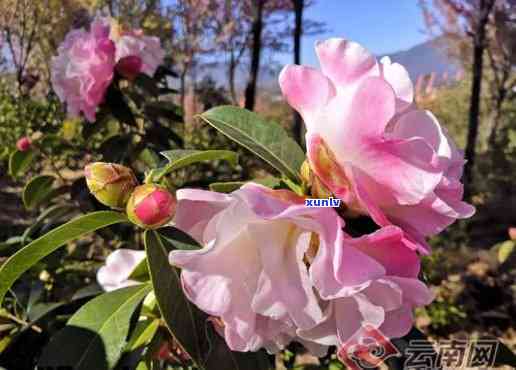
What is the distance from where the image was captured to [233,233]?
40cm

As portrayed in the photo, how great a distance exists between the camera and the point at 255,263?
1.42 feet

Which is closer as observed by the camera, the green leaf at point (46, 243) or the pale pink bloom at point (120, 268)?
the green leaf at point (46, 243)

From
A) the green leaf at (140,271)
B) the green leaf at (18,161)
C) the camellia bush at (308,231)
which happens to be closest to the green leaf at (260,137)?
the camellia bush at (308,231)

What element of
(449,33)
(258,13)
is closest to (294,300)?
(258,13)

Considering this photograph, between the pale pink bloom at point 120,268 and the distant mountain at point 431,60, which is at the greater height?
the distant mountain at point 431,60

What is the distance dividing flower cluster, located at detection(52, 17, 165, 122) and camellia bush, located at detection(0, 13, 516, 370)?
0.68 m

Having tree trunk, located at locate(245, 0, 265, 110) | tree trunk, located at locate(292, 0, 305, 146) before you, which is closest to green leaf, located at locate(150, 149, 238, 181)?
tree trunk, located at locate(245, 0, 265, 110)

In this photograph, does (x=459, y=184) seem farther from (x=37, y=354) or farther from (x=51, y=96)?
(x=51, y=96)

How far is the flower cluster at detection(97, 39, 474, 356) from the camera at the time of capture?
0.39 m

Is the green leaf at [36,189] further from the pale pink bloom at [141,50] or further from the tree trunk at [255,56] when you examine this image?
the tree trunk at [255,56]

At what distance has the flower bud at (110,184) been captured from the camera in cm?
51

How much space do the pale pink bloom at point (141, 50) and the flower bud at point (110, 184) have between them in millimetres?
764

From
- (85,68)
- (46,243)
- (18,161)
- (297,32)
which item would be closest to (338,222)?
(46,243)

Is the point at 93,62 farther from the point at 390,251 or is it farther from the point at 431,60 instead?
the point at 431,60
